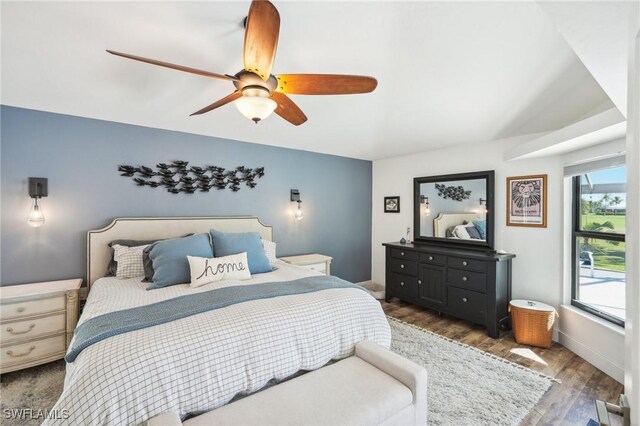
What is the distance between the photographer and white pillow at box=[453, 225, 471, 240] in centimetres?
385

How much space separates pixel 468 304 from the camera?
3.37 meters

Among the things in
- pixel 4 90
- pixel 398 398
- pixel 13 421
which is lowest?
pixel 13 421

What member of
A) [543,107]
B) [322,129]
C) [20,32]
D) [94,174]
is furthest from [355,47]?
[94,174]

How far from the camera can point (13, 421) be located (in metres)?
1.85

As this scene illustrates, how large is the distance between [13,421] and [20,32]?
2.58 metres

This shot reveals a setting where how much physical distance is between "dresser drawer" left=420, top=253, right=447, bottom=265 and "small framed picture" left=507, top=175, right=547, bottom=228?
90 centimetres

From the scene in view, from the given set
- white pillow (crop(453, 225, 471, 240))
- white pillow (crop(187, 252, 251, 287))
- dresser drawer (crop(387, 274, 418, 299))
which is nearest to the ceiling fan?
white pillow (crop(187, 252, 251, 287))

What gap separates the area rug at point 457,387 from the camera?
6.38ft

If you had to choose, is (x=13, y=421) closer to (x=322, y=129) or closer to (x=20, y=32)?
(x=20, y=32)

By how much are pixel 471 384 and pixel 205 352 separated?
2.11 metres

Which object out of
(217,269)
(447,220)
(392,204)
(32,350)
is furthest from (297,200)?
(32,350)

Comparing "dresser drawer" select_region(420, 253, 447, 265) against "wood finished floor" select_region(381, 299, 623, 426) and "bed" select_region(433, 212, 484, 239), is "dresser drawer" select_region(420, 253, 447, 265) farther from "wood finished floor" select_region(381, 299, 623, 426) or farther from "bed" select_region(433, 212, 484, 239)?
"wood finished floor" select_region(381, 299, 623, 426)

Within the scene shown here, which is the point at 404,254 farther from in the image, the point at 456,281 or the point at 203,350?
the point at 203,350

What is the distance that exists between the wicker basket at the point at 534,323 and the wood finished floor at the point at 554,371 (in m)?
0.08
